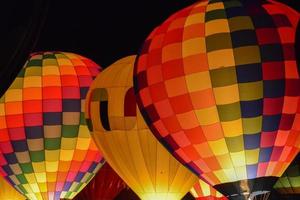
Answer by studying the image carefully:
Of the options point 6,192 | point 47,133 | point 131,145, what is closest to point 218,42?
point 131,145

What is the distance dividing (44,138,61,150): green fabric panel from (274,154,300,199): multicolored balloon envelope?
5.35m

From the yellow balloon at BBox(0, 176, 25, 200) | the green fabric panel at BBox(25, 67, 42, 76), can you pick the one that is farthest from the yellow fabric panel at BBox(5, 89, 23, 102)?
the yellow balloon at BBox(0, 176, 25, 200)

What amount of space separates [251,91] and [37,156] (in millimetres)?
3805

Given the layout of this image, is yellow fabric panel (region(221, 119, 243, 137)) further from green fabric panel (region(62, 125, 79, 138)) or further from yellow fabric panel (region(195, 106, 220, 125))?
green fabric panel (region(62, 125, 79, 138))

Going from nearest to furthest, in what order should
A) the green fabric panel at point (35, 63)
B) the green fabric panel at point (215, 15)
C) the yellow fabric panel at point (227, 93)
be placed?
the yellow fabric panel at point (227, 93) → the green fabric panel at point (215, 15) → the green fabric panel at point (35, 63)

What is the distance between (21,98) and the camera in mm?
7730

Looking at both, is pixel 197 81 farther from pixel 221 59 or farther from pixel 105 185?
pixel 105 185

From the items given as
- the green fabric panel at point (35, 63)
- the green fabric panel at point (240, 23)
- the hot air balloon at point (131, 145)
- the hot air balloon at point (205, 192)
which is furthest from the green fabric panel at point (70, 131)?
the green fabric panel at point (240, 23)

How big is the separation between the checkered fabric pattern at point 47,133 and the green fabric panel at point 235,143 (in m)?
3.12

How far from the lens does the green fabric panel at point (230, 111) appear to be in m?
5.34

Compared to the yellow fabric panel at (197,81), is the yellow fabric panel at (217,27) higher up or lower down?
higher up

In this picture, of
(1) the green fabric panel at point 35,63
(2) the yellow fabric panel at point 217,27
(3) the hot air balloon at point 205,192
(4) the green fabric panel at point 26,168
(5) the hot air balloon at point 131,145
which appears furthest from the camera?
(3) the hot air balloon at point 205,192

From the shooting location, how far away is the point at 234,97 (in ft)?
17.5

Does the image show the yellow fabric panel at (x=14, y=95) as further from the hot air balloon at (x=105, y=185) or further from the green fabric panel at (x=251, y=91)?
the hot air balloon at (x=105, y=185)
